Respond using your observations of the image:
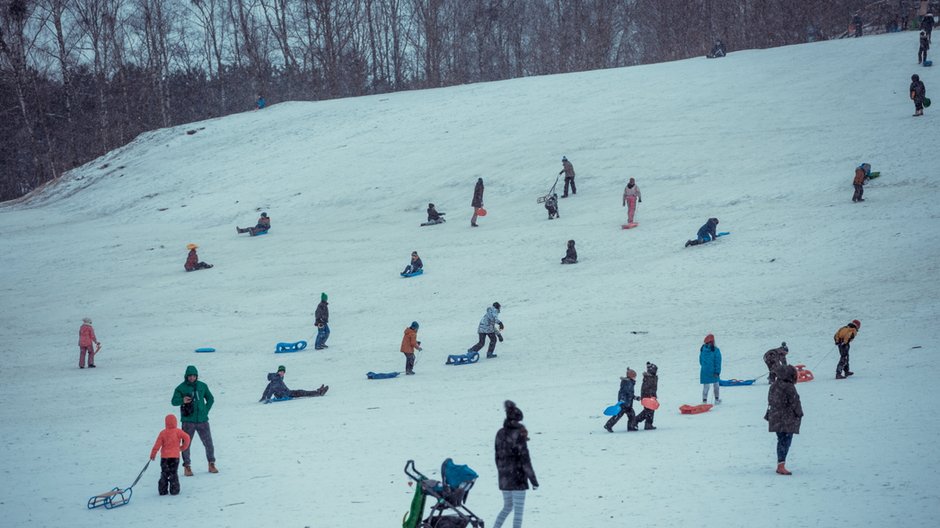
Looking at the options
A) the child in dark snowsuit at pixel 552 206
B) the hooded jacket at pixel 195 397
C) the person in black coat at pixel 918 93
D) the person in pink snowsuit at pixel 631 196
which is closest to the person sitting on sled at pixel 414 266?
the child in dark snowsuit at pixel 552 206

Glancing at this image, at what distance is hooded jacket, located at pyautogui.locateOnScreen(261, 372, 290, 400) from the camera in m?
15.3

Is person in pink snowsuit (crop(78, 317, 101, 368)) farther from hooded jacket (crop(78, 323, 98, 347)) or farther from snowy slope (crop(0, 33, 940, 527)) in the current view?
snowy slope (crop(0, 33, 940, 527))

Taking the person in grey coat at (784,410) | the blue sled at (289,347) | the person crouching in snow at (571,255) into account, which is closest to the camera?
the person in grey coat at (784,410)

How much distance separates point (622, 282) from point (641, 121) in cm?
1711

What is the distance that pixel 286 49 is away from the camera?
2611 inches

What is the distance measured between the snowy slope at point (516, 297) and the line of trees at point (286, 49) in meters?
14.4

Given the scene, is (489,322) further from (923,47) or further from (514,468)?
(923,47)

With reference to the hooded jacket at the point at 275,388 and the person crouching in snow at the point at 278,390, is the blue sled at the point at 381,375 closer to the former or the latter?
the person crouching in snow at the point at 278,390

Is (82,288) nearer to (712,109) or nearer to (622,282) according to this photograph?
(622,282)

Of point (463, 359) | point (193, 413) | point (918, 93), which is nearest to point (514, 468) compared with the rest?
point (193, 413)

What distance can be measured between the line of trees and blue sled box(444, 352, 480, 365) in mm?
42603

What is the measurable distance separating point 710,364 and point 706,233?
1090 centimetres

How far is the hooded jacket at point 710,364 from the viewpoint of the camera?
12.8 metres

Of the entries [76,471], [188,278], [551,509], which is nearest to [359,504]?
[551,509]
